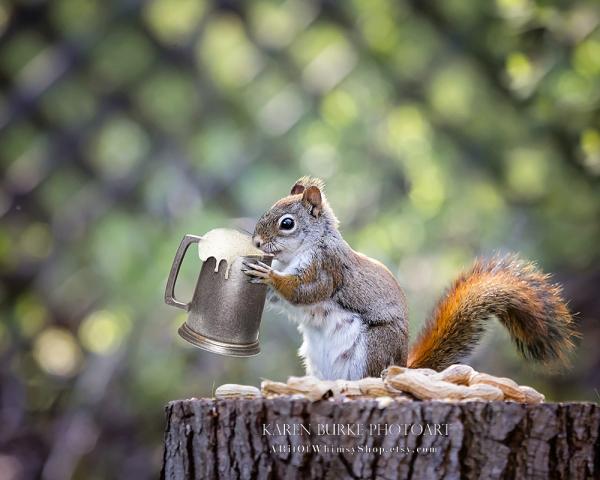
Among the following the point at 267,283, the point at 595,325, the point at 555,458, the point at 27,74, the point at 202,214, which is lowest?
the point at 555,458

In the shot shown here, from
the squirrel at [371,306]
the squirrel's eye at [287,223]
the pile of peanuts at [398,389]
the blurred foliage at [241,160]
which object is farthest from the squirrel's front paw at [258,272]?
the blurred foliage at [241,160]

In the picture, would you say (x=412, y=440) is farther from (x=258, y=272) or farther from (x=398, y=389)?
(x=258, y=272)

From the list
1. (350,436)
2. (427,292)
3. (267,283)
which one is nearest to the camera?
(350,436)

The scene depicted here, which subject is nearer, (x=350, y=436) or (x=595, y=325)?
(x=350, y=436)

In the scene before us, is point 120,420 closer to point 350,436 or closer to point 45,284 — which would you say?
point 45,284

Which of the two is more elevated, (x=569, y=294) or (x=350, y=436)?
(x=569, y=294)

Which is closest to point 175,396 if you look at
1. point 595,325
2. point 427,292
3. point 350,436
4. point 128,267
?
point 128,267

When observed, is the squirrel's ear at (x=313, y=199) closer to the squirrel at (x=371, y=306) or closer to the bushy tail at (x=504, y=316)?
the squirrel at (x=371, y=306)

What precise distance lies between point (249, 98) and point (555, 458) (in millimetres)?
1725

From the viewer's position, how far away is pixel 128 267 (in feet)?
8.97

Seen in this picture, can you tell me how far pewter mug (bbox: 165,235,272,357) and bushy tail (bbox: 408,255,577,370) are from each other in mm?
298

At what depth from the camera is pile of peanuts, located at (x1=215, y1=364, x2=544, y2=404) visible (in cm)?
121

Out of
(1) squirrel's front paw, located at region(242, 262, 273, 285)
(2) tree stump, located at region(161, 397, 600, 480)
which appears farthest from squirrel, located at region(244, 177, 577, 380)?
(2) tree stump, located at region(161, 397, 600, 480)

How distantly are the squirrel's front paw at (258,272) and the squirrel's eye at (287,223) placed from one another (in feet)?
0.36
